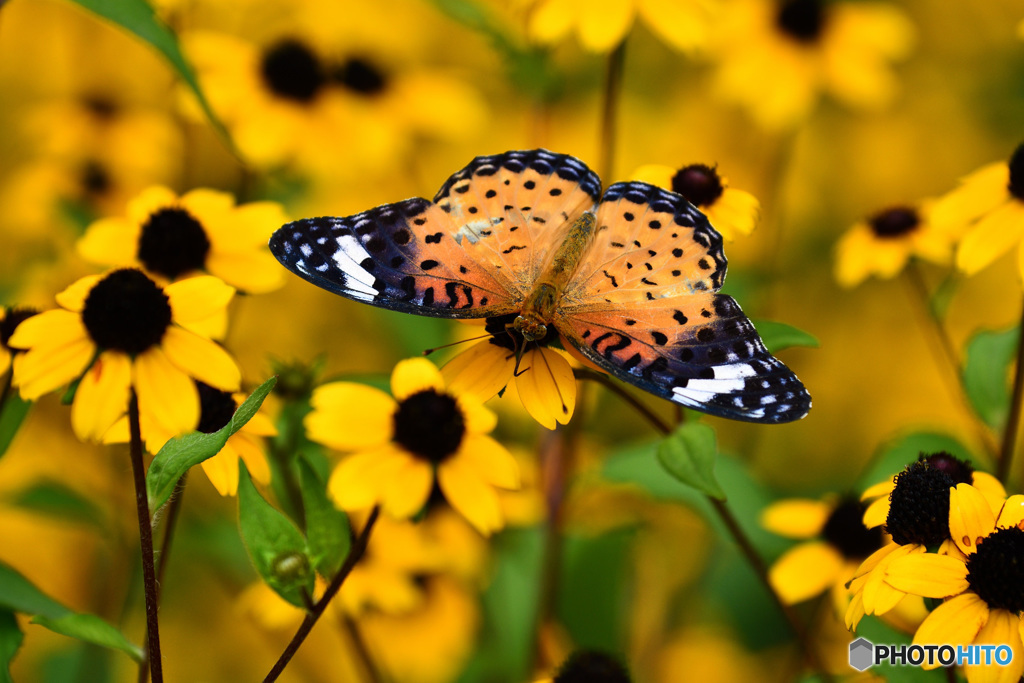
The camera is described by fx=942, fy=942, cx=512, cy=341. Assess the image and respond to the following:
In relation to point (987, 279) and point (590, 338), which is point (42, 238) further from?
point (987, 279)

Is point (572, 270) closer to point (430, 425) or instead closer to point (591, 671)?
point (430, 425)

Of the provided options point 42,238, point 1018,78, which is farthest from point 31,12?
point 1018,78

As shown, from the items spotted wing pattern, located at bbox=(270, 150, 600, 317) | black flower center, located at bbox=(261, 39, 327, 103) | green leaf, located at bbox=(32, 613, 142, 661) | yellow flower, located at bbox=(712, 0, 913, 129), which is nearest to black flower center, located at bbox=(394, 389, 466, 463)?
spotted wing pattern, located at bbox=(270, 150, 600, 317)

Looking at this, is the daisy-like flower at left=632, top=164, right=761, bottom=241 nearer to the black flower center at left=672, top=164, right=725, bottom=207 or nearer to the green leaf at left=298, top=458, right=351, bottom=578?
the black flower center at left=672, top=164, right=725, bottom=207

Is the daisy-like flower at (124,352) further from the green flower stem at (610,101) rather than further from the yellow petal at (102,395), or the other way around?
the green flower stem at (610,101)

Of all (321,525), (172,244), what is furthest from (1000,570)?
(172,244)
